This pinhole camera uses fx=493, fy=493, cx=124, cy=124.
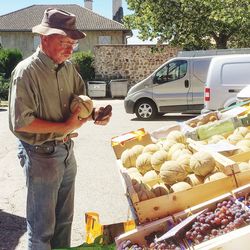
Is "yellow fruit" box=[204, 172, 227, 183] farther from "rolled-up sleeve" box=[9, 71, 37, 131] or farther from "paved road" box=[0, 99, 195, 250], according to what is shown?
"paved road" box=[0, 99, 195, 250]

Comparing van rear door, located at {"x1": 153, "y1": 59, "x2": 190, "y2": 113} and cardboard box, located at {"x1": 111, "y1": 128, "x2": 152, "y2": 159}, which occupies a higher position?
cardboard box, located at {"x1": 111, "y1": 128, "x2": 152, "y2": 159}

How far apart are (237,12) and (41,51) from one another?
20118mm

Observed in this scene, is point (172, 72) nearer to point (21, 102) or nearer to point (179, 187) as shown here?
point (179, 187)

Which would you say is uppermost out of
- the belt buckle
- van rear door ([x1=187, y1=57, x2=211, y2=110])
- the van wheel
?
the belt buckle

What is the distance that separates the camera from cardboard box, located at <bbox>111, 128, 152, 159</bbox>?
521 centimetres

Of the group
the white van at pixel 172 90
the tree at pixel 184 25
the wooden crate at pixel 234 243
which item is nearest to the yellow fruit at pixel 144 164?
the wooden crate at pixel 234 243

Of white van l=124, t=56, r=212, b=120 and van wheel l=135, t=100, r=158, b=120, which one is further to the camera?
van wheel l=135, t=100, r=158, b=120

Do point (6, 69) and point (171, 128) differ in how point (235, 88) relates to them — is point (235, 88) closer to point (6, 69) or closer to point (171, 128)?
point (171, 128)

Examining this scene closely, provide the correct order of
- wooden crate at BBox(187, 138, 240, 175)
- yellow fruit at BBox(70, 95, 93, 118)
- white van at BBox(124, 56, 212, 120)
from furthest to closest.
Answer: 1. white van at BBox(124, 56, 212, 120)
2. yellow fruit at BBox(70, 95, 93, 118)
3. wooden crate at BBox(187, 138, 240, 175)

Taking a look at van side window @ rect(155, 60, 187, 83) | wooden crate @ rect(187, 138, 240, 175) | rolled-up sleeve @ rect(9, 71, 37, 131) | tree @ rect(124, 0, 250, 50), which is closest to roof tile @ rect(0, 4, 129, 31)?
tree @ rect(124, 0, 250, 50)

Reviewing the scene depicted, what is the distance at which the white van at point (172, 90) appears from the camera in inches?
628

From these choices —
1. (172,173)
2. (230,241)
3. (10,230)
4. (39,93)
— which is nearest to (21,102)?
(39,93)

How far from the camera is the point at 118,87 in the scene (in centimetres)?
2877

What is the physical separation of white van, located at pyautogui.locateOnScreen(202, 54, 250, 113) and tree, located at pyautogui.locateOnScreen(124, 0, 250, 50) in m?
13.9
